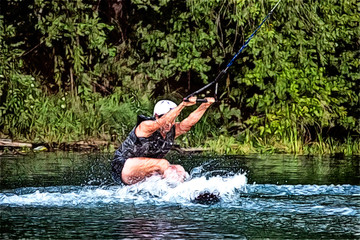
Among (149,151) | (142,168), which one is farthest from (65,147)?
(142,168)

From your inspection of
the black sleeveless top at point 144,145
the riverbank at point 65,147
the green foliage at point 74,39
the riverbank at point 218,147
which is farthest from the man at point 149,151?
the green foliage at point 74,39

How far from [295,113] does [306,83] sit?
2.16 ft

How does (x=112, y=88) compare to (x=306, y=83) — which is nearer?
(x=306, y=83)

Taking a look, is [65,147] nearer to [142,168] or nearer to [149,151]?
[149,151]

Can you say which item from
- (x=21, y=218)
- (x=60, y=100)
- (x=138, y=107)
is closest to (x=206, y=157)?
(x=138, y=107)

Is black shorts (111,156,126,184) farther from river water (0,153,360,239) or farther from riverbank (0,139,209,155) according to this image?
riverbank (0,139,209,155)

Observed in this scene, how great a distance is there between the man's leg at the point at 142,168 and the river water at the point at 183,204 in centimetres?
12

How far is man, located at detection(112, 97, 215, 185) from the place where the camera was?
11328 mm

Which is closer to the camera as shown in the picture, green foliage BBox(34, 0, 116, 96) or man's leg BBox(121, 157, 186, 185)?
man's leg BBox(121, 157, 186, 185)

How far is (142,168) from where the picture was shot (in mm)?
11461

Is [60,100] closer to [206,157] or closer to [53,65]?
[53,65]

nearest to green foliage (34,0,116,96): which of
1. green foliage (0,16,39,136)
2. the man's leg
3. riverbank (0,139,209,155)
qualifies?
green foliage (0,16,39,136)

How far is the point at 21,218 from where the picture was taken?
9.60 metres

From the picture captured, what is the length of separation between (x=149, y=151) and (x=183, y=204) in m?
1.26
